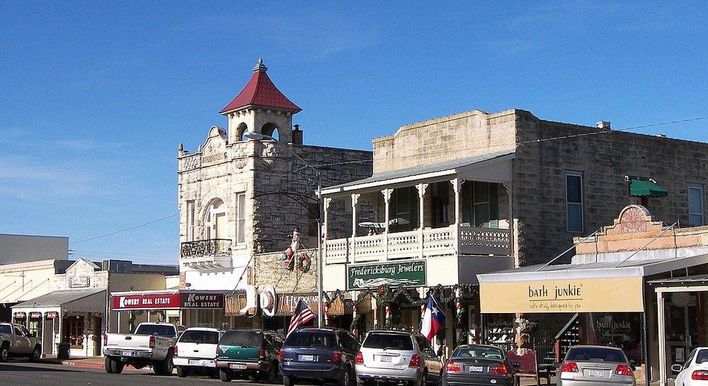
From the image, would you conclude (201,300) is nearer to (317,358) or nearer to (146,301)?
(146,301)

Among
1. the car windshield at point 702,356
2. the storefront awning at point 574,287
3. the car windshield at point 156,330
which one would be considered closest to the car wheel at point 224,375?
the car windshield at point 156,330

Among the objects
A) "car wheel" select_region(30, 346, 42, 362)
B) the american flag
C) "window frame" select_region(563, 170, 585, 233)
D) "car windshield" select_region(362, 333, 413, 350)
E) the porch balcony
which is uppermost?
"window frame" select_region(563, 170, 585, 233)

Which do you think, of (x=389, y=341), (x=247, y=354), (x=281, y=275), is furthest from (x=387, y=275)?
(x=389, y=341)

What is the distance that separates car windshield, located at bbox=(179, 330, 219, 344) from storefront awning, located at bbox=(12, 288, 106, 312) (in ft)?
60.9

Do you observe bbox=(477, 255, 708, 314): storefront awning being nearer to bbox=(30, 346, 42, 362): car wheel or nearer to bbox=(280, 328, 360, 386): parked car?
bbox=(280, 328, 360, 386): parked car

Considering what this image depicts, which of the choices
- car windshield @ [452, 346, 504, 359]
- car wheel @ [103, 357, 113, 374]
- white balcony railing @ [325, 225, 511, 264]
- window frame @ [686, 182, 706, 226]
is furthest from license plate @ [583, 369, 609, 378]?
window frame @ [686, 182, 706, 226]

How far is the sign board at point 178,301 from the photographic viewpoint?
41.5 meters

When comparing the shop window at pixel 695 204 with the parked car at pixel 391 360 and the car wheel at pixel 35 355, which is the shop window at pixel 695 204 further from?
the car wheel at pixel 35 355

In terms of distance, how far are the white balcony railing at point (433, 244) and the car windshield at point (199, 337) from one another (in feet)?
21.7

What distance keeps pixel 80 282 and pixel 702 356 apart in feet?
126

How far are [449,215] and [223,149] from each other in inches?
493

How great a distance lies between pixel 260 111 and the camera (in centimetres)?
4462

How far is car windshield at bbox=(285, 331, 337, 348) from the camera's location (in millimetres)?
26375

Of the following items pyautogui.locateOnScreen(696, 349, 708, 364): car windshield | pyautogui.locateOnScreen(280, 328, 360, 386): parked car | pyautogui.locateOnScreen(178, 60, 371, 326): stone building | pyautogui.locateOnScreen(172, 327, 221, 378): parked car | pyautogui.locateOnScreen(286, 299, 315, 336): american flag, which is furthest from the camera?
pyautogui.locateOnScreen(178, 60, 371, 326): stone building
